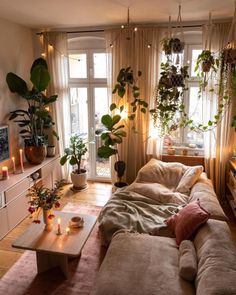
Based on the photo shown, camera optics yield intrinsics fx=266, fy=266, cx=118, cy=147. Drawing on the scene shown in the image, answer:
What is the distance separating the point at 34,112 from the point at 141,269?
3066mm

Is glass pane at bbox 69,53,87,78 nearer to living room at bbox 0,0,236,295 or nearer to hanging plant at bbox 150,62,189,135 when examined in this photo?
living room at bbox 0,0,236,295

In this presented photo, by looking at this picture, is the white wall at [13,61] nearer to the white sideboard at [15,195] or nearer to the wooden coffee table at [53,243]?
the white sideboard at [15,195]

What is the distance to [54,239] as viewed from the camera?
2783mm

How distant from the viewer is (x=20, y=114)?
441 centimetres

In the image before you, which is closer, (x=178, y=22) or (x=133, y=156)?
(x=178, y=22)

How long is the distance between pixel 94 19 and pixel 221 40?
2.00 m

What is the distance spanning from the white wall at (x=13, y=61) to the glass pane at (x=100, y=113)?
1341 millimetres

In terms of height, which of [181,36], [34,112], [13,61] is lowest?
[34,112]

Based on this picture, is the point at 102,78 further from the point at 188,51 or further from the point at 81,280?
the point at 81,280

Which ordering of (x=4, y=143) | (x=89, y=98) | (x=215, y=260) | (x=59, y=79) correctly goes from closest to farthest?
(x=215, y=260), (x=4, y=143), (x=59, y=79), (x=89, y=98)

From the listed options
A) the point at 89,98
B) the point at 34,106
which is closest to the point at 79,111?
the point at 89,98

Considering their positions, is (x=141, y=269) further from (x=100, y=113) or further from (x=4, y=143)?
(x=100, y=113)

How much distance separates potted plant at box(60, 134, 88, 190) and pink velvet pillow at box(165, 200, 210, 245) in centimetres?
250

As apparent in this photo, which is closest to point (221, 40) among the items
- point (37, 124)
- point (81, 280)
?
point (37, 124)
